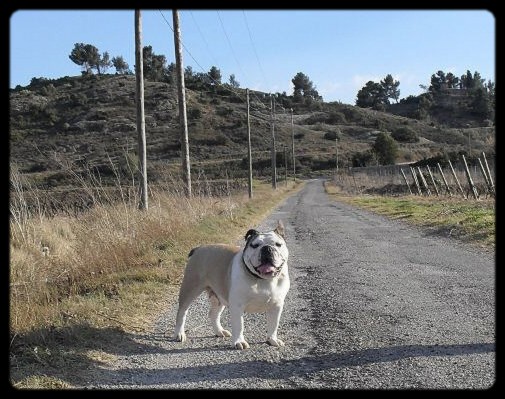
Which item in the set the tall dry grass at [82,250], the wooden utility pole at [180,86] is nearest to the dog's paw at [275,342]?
the tall dry grass at [82,250]

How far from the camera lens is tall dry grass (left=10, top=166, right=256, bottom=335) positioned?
6801 mm

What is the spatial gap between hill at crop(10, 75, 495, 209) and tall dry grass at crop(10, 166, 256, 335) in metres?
15.6

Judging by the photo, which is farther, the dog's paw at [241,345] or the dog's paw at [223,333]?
the dog's paw at [223,333]

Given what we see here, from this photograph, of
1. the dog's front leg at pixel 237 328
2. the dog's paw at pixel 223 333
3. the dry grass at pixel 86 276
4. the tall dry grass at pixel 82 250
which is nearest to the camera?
the dry grass at pixel 86 276

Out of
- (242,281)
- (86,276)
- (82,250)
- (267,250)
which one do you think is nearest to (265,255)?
(267,250)

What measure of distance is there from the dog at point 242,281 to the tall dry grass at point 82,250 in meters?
1.41

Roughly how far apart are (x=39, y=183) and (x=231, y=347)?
8.60 metres

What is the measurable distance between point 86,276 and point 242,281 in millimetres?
3839

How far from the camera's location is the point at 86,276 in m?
8.30

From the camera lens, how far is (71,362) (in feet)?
15.6

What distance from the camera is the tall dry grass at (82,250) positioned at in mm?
6801

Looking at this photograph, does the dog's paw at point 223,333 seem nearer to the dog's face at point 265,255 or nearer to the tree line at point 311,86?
the dog's face at point 265,255

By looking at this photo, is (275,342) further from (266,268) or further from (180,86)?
(180,86)
